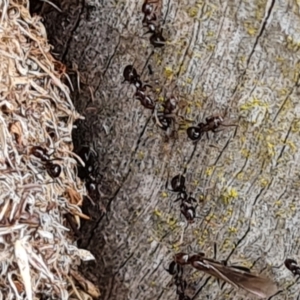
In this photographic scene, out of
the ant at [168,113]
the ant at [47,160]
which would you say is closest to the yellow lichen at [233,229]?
the ant at [168,113]

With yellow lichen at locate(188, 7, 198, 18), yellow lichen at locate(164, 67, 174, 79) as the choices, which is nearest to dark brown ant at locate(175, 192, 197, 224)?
yellow lichen at locate(164, 67, 174, 79)

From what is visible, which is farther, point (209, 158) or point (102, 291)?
point (102, 291)

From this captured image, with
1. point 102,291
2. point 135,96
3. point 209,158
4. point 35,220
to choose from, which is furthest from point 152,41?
point 102,291

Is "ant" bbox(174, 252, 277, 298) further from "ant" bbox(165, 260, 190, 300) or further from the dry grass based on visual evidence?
the dry grass

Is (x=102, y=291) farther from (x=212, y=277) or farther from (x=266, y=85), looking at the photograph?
(x=266, y=85)

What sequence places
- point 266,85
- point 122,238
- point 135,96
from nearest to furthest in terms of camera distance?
point 266,85
point 135,96
point 122,238

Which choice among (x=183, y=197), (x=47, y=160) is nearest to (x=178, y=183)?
(x=183, y=197)

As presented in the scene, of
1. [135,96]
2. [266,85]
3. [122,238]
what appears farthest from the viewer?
[122,238]
